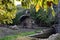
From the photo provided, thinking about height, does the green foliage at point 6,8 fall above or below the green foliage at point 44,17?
above

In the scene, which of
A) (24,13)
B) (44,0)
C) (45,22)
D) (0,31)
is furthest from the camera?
(24,13)

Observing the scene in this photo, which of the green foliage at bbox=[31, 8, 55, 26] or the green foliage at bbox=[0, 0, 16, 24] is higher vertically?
the green foliage at bbox=[0, 0, 16, 24]

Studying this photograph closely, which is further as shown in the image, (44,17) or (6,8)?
(44,17)

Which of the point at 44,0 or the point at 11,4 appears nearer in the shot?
the point at 44,0

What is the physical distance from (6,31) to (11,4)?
7507 millimetres

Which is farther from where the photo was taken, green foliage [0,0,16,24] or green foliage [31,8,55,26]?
green foliage [31,8,55,26]

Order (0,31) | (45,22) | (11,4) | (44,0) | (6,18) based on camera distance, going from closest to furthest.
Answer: (44,0), (11,4), (6,18), (0,31), (45,22)

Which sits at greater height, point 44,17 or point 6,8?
point 6,8

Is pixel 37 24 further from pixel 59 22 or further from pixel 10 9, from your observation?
pixel 10 9

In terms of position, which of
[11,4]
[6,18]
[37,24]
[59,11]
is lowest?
[37,24]

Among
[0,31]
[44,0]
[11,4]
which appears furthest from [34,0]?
[0,31]

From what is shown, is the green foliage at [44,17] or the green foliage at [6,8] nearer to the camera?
the green foliage at [6,8]

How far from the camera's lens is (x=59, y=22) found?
8852 mm

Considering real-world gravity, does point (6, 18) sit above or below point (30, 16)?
above
